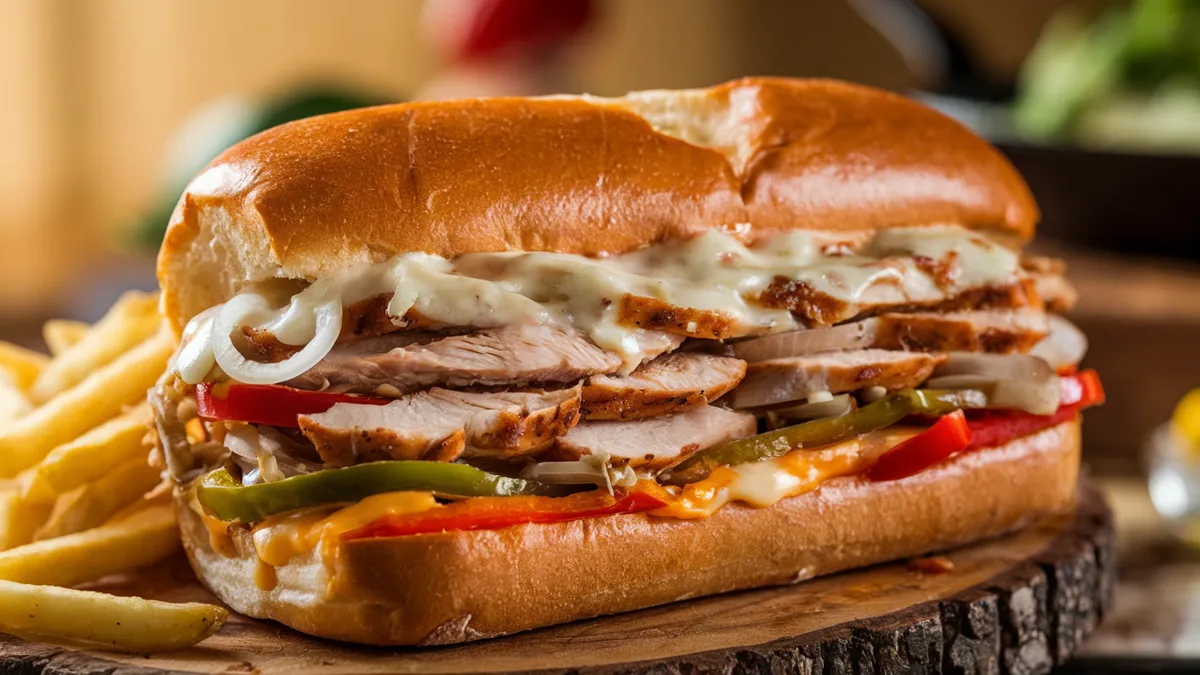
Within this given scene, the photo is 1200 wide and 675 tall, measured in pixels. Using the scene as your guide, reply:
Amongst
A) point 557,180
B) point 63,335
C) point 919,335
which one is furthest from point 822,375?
point 63,335

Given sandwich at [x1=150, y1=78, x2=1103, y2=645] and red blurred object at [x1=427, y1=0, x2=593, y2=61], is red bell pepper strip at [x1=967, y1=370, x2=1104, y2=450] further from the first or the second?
red blurred object at [x1=427, y1=0, x2=593, y2=61]

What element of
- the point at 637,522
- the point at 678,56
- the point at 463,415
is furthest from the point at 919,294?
the point at 678,56

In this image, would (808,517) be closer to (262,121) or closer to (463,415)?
(463,415)

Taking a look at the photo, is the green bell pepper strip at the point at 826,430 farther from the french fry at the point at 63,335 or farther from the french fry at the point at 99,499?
the french fry at the point at 63,335

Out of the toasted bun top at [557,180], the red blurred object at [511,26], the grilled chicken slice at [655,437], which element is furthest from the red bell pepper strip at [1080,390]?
the red blurred object at [511,26]

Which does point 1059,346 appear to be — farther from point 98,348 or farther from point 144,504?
point 98,348

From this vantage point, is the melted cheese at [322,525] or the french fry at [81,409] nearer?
the melted cheese at [322,525]

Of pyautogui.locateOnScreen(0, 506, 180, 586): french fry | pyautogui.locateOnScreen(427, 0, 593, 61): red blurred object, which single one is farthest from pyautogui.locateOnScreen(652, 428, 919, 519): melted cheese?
pyautogui.locateOnScreen(427, 0, 593, 61): red blurred object
